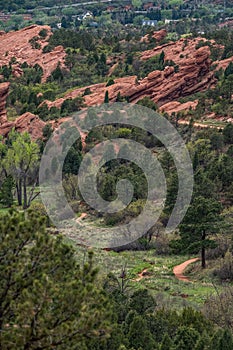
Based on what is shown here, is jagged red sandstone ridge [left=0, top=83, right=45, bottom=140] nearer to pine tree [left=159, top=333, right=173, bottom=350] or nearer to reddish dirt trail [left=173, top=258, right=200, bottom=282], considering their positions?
reddish dirt trail [left=173, top=258, right=200, bottom=282]

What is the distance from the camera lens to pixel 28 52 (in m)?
97.2

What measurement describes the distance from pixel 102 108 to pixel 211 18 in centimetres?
8634

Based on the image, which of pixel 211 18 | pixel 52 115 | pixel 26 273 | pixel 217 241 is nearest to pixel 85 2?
pixel 211 18

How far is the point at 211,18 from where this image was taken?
15188 cm

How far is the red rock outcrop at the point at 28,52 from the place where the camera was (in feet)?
301

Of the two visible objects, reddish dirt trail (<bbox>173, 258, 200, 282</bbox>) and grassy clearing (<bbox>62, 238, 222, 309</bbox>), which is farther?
reddish dirt trail (<bbox>173, 258, 200, 282</bbox>)

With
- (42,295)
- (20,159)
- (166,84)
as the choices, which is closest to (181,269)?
(20,159)

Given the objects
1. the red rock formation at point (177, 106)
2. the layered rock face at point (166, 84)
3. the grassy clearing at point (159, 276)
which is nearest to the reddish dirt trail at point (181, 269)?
the grassy clearing at point (159, 276)

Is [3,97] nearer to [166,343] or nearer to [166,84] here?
[166,84]

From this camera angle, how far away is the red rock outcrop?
91750 mm

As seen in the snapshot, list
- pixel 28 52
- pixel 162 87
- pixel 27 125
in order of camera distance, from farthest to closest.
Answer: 1. pixel 28 52
2. pixel 162 87
3. pixel 27 125

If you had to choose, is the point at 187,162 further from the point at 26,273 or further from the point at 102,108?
the point at 26,273

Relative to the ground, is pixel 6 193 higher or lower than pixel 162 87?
higher

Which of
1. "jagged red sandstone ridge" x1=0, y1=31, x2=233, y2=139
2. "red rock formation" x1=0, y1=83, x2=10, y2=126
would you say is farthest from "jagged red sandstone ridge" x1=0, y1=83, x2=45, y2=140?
"red rock formation" x1=0, y1=83, x2=10, y2=126
